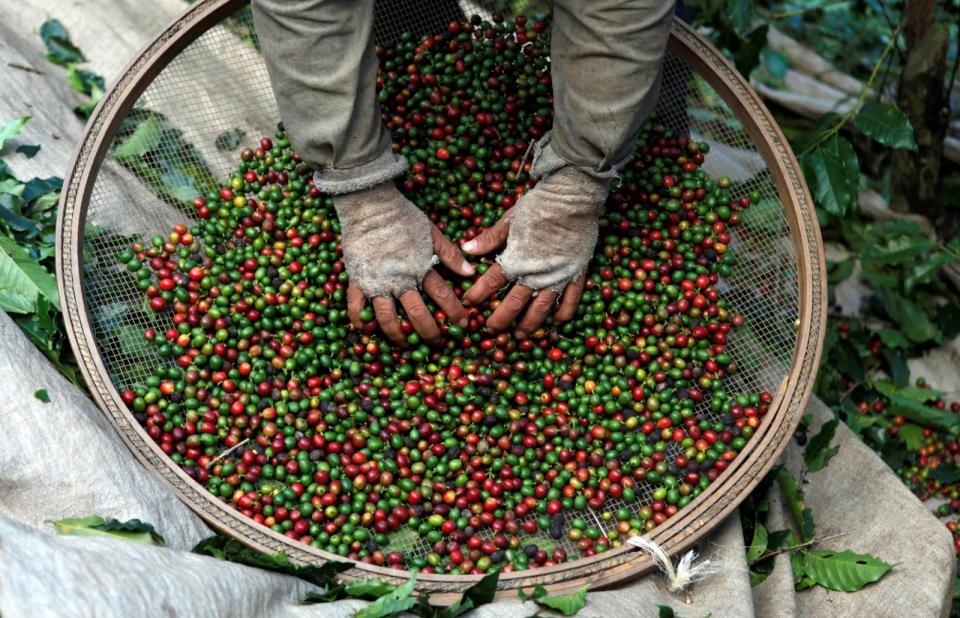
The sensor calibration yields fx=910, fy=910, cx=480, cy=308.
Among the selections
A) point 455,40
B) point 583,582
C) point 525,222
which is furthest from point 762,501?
point 455,40

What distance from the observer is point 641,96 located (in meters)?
2.33

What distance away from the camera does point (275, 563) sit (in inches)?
89.2

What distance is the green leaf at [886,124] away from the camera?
121 inches

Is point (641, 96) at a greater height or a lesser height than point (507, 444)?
greater

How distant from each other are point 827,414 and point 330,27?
2114mm

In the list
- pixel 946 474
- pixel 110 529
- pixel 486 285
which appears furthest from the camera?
pixel 946 474

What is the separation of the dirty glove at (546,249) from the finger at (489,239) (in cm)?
4

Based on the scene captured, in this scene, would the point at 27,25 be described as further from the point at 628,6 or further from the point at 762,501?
the point at 762,501

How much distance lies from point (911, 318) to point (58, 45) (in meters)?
3.50

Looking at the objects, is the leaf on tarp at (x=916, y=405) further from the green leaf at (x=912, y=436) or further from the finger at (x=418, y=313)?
the finger at (x=418, y=313)

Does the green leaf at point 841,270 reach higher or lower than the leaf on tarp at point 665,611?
lower

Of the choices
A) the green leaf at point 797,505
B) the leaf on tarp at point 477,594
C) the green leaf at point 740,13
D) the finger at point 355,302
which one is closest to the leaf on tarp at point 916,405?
the green leaf at point 797,505

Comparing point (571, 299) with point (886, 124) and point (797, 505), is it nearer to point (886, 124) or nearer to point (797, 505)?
point (797, 505)

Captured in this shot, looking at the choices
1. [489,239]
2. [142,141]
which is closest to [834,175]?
[489,239]
